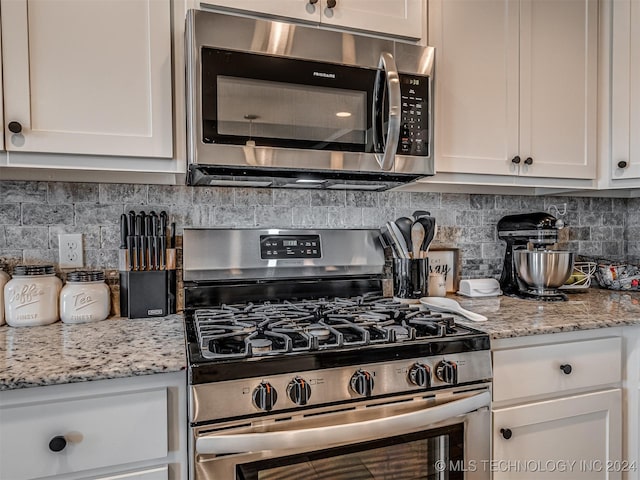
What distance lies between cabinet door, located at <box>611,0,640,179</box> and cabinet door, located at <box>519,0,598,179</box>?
0.28 feet

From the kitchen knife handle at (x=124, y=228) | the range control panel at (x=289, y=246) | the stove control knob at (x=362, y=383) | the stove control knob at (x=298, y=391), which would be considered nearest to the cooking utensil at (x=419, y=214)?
the range control panel at (x=289, y=246)

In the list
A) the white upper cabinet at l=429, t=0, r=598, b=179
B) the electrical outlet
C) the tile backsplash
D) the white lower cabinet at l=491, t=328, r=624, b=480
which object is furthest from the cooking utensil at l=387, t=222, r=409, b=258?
the electrical outlet

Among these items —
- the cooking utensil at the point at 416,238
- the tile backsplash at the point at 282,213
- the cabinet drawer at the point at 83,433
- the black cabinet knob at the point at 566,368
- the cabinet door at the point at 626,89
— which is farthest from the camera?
the cabinet door at the point at 626,89

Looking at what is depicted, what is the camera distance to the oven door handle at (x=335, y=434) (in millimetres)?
905

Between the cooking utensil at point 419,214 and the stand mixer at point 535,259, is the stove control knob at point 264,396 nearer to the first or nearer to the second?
the cooking utensil at point 419,214

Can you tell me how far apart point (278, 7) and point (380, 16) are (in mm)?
346

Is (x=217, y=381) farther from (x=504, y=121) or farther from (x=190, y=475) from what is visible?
(x=504, y=121)

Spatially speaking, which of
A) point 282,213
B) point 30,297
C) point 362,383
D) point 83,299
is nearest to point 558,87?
point 282,213

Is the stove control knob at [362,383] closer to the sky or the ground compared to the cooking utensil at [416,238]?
closer to the ground

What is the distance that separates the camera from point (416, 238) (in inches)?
65.1

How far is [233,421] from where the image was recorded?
932 mm

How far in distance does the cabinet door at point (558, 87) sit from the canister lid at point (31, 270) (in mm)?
1721

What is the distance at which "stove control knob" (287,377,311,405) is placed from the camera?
3.17 ft

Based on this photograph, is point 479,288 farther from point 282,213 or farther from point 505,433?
point 282,213
